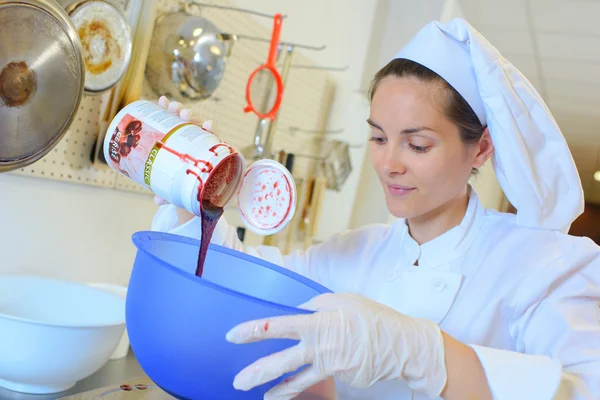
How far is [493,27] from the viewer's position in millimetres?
3475

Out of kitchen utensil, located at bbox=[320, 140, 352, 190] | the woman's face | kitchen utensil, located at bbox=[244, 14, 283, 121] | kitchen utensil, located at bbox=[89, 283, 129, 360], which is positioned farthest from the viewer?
kitchen utensil, located at bbox=[320, 140, 352, 190]

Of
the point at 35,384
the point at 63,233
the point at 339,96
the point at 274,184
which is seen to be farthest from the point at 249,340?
the point at 339,96

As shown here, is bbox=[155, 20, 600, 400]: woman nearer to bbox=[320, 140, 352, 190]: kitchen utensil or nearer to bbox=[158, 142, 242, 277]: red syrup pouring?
bbox=[158, 142, 242, 277]: red syrup pouring

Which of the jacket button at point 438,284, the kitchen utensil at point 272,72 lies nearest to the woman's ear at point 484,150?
the jacket button at point 438,284

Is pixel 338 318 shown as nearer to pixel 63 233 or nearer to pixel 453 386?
pixel 453 386

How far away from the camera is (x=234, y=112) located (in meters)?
2.02

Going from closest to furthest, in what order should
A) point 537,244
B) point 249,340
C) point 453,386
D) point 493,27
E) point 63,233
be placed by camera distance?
point 249,340, point 453,386, point 537,244, point 63,233, point 493,27

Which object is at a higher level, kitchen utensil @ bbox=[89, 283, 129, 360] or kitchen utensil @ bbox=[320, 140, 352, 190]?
kitchen utensil @ bbox=[320, 140, 352, 190]

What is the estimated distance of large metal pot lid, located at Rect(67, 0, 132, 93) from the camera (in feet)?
4.03

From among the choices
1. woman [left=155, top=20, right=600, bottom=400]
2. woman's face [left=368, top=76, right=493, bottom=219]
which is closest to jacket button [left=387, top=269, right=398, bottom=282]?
woman [left=155, top=20, right=600, bottom=400]

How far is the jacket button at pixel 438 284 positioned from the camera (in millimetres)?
1222

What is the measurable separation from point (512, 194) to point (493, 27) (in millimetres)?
2604

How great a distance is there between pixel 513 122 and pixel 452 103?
0.13 meters

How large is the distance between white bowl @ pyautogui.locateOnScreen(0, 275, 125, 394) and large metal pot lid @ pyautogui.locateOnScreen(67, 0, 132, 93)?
0.43 metres
